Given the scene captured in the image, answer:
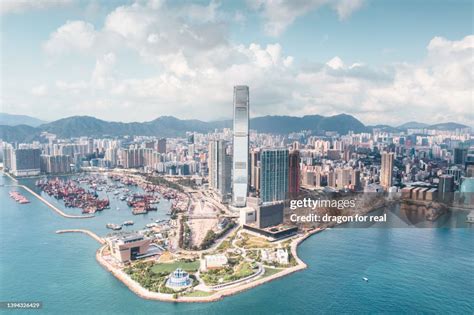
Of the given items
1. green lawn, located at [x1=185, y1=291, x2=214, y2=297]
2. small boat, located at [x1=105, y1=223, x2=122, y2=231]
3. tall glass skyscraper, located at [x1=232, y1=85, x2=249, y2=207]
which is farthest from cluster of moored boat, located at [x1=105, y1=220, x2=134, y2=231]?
green lawn, located at [x1=185, y1=291, x2=214, y2=297]

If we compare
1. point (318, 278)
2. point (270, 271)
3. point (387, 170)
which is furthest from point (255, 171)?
point (318, 278)

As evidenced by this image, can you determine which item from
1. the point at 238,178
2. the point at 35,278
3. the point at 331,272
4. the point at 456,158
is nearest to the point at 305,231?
the point at 331,272

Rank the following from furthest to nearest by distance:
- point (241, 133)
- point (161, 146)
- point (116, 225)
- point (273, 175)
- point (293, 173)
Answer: point (161, 146) < point (293, 173) < point (273, 175) < point (241, 133) < point (116, 225)

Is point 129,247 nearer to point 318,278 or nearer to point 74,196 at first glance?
point 318,278

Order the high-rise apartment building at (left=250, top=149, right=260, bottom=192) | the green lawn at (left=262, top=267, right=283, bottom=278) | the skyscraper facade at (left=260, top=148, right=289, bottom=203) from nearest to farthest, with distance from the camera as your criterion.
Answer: the green lawn at (left=262, top=267, right=283, bottom=278), the skyscraper facade at (left=260, top=148, right=289, bottom=203), the high-rise apartment building at (left=250, top=149, right=260, bottom=192)

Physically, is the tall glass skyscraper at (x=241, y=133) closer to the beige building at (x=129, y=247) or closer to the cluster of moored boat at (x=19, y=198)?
the beige building at (x=129, y=247)

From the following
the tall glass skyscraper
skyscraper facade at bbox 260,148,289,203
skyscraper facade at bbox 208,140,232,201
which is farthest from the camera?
skyscraper facade at bbox 208,140,232,201

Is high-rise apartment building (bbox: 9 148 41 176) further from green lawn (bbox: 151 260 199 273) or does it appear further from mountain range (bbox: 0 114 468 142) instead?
green lawn (bbox: 151 260 199 273)
